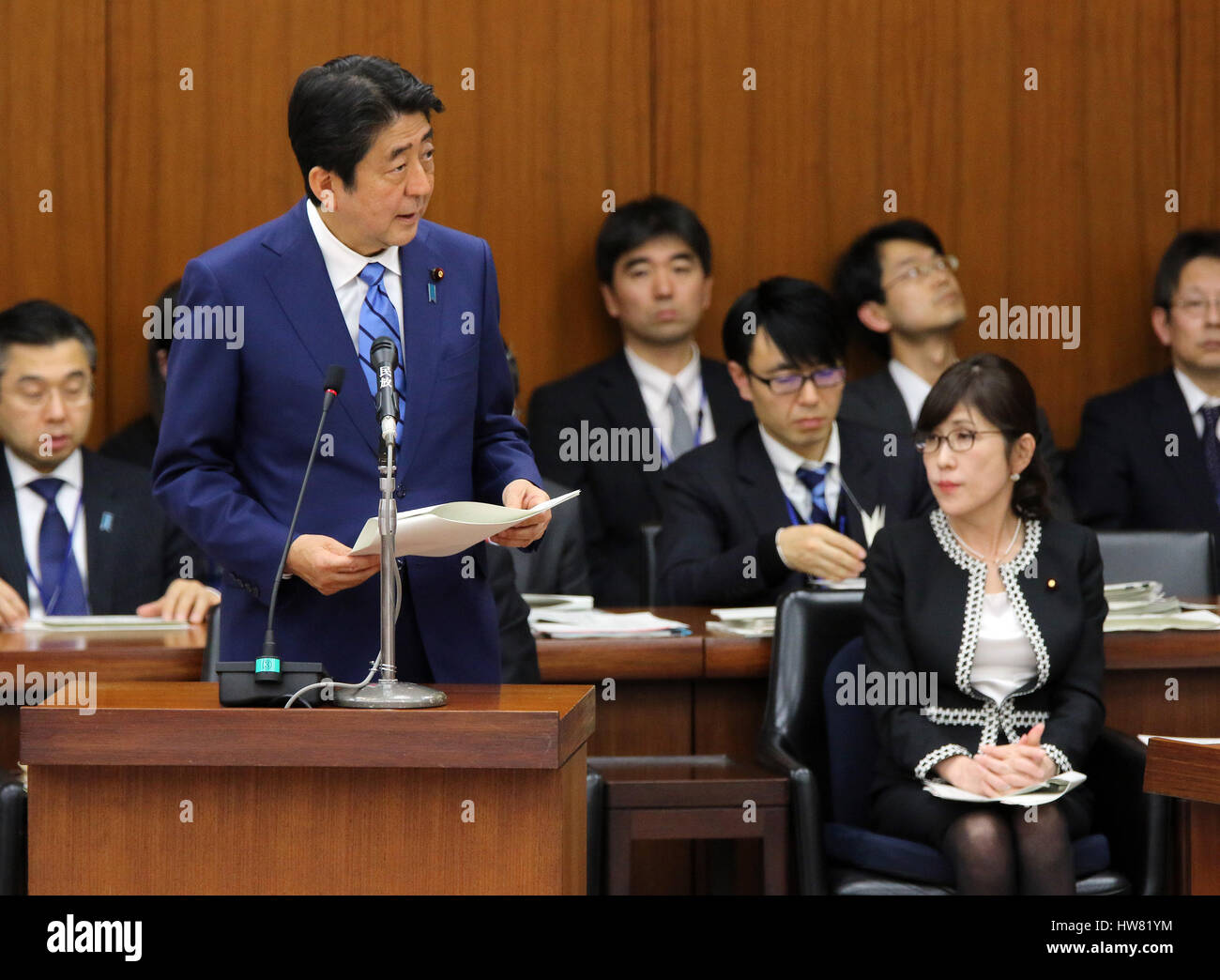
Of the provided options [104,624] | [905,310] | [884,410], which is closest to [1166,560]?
[884,410]

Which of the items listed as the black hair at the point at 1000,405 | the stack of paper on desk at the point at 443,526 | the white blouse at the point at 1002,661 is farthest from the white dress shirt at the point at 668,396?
the stack of paper on desk at the point at 443,526

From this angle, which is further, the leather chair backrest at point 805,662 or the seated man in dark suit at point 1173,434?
the seated man in dark suit at point 1173,434

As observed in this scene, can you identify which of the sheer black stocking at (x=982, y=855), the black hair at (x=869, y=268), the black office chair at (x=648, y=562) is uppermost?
the black hair at (x=869, y=268)

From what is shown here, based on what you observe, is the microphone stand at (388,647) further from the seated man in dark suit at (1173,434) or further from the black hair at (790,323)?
the seated man in dark suit at (1173,434)

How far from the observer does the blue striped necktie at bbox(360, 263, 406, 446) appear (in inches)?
85.7

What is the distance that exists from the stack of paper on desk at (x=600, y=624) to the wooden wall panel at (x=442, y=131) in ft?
6.39

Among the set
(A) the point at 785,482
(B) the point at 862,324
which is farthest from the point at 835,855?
Answer: (B) the point at 862,324

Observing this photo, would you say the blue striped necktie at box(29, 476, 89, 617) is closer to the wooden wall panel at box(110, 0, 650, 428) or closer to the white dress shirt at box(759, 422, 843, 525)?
the wooden wall panel at box(110, 0, 650, 428)

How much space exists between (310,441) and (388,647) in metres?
0.42

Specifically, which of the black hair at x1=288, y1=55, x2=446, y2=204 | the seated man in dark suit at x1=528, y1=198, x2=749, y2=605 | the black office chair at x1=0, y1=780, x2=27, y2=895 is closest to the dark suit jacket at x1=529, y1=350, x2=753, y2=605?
the seated man in dark suit at x1=528, y1=198, x2=749, y2=605

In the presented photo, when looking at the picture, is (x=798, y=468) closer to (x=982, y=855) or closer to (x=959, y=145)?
(x=982, y=855)

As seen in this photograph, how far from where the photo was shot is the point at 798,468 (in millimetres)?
3678

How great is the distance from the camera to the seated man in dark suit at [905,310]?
4750mm
